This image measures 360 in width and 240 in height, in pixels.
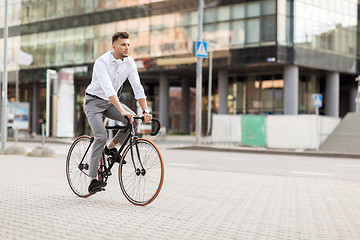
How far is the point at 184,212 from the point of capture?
513 centimetres

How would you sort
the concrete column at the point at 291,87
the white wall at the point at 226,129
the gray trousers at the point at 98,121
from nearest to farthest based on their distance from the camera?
the gray trousers at the point at 98,121, the white wall at the point at 226,129, the concrete column at the point at 291,87

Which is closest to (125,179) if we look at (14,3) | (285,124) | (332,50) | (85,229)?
(85,229)

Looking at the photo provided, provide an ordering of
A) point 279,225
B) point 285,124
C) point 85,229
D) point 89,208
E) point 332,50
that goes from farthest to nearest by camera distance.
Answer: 1. point 332,50
2. point 285,124
3. point 89,208
4. point 279,225
5. point 85,229

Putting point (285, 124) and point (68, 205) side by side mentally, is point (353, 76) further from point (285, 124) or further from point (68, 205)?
point (68, 205)

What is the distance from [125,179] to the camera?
5434mm

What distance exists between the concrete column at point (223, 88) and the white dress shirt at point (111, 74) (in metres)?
31.9

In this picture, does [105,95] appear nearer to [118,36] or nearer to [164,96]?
[118,36]

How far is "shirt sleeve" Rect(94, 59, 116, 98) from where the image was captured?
5199mm

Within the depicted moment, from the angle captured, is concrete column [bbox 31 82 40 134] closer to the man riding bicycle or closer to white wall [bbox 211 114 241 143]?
white wall [bbox 211 114 241 143]

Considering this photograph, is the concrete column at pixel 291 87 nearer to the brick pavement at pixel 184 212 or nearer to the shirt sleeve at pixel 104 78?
the brick pavement at pixel 184 212

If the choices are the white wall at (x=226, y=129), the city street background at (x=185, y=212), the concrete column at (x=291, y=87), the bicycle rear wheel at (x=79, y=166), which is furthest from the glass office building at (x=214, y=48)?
the bicycle rear wheel at (x=79, y=166)

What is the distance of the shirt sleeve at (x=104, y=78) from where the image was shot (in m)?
5.20

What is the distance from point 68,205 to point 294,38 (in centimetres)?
3055

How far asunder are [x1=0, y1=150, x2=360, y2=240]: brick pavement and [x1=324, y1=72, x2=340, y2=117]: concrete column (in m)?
32.4
